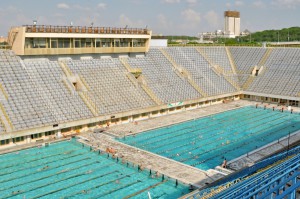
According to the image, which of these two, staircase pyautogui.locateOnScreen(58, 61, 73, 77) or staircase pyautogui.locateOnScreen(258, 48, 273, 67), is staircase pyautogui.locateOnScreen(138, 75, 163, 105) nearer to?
staircase pyautogui.locateOnScreen(58, 61, 73, 77)

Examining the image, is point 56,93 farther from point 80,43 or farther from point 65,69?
point 80,43

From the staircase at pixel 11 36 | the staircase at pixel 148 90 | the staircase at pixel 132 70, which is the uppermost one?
the staircase at pixel 11 36

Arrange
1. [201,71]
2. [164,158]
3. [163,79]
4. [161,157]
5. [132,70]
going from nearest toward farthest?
[164,158]
[161,157]
[132,70]
[163,79]
[201,71]

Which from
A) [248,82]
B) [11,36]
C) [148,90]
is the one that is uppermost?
[11,36]

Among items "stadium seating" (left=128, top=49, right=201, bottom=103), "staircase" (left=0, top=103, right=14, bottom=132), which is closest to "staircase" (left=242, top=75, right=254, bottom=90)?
"stadium seating" (left=128, top=49, right=201, bottom=103)

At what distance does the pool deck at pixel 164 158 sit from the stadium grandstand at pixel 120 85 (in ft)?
0.69

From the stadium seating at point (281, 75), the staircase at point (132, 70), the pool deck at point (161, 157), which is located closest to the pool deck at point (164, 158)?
the pool deck at point (161, 157)

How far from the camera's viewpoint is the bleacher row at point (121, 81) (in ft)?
95.0

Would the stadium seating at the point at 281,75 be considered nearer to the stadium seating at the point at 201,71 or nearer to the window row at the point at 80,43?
the stadium seating at the point at 201,71

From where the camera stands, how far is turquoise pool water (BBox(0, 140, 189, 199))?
739 inches

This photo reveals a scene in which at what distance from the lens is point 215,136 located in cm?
2969

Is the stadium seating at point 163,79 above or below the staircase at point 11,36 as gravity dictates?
below

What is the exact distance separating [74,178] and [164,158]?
6493 millimetres

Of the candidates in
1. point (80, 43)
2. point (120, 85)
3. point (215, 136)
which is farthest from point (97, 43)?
point (215, 136)
